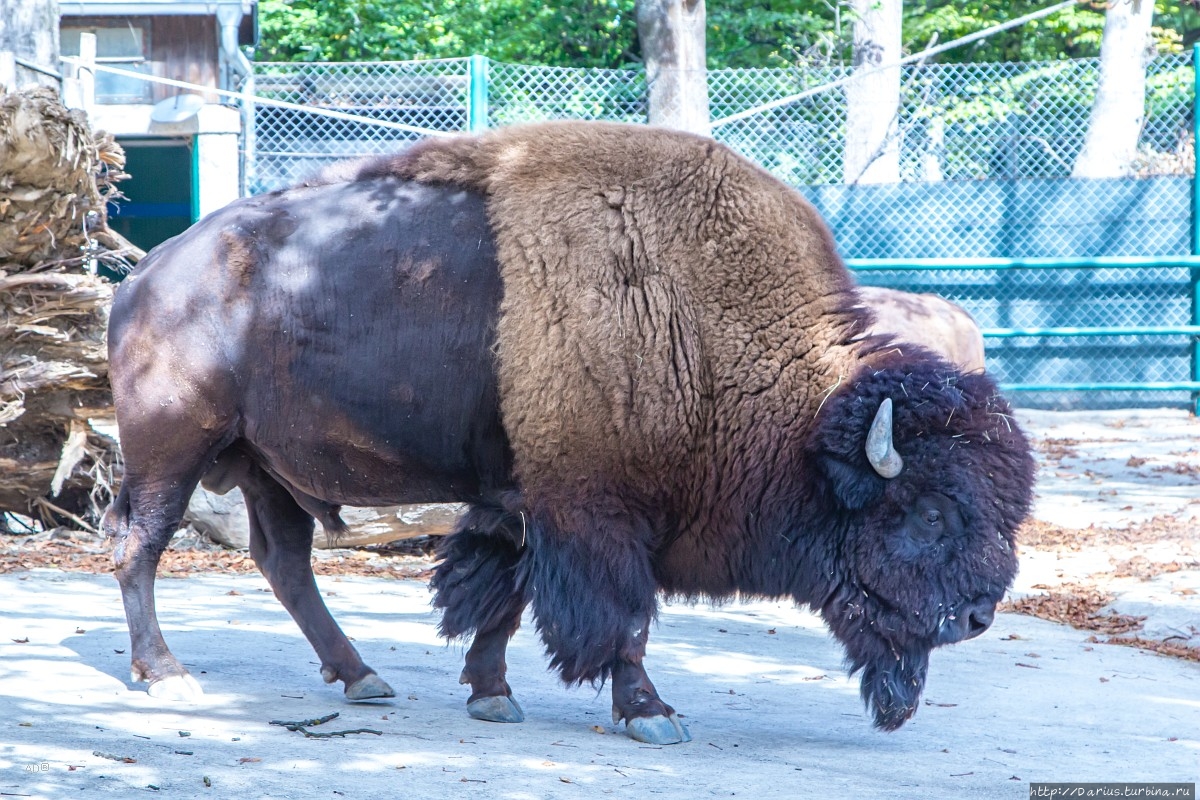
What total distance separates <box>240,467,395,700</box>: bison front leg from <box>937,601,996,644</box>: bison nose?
6.57 feet

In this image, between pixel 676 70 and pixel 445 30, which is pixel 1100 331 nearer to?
pixel 676 70

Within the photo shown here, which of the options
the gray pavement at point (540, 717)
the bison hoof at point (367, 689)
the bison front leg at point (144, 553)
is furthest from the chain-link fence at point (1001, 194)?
the bison hoof at point (367, 689)

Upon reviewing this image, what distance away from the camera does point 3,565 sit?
23.2 feet

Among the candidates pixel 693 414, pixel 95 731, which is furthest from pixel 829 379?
pixel 95 731

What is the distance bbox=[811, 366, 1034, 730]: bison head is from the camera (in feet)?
14.5

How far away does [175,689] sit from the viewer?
4621mm

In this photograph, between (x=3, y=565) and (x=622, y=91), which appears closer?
(x=3, y=565)

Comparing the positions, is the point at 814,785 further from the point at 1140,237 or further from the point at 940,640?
the point at 1140,237

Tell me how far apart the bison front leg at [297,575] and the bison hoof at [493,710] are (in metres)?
0.38

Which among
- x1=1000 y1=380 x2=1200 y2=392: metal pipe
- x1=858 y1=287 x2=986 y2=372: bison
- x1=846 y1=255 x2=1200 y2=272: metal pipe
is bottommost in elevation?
x1=1000 y1=380 x2=1200 y2=392: metal pipe

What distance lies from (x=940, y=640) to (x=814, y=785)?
821 millimetres

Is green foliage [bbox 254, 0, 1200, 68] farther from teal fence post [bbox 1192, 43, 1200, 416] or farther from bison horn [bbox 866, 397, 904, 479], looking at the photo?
bison horn [bbox 866, 397, 904, 479]

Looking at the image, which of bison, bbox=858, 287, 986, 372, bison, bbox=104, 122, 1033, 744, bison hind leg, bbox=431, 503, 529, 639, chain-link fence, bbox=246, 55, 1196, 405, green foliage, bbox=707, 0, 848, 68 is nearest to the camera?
bison, bbox=104, 122, 1033, 744

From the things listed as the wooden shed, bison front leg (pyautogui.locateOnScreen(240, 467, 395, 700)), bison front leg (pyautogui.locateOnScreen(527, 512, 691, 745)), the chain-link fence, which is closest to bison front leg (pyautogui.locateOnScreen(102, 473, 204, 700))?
bison front leg (pyautogui.locateOnScreen(240, 467, 395, 700))
